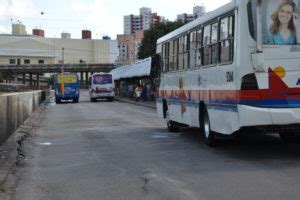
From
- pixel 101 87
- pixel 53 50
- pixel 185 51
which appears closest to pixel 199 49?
pixel 185 51

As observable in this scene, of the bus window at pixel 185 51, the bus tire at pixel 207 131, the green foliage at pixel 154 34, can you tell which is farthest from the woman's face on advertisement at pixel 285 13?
the green foliage at pixel 154 34

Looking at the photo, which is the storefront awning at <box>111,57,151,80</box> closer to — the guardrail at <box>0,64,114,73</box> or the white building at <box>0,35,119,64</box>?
the guardrail at <box>0,64,114,73</box>

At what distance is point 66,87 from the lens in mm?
54875

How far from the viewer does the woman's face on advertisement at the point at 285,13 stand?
10.8 m

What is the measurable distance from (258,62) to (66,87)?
1786 inches

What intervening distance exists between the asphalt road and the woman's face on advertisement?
261 centimetres

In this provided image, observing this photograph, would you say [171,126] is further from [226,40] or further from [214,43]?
[226,40]

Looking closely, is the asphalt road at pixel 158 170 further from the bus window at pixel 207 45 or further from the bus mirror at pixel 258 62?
the bus window at pixel 207 45

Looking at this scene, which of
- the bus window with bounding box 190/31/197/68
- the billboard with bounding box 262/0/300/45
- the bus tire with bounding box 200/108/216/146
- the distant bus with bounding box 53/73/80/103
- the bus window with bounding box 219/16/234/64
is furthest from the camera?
the distant bus with bounding box 53/73/80/103

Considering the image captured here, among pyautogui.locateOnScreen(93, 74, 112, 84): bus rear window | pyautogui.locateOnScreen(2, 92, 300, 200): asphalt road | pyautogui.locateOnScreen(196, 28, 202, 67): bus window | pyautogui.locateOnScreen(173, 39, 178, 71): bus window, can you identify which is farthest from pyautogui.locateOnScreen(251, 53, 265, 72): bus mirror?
pyautogui.locateOnScreen(93, 74, 112, 84): bus rear window

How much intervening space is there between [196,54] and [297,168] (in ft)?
16.6

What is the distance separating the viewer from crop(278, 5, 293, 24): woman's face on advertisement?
10.8 m

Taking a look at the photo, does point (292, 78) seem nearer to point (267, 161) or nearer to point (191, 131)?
point (267, 161)

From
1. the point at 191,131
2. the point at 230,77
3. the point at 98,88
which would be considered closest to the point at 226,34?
the point at 230,77
